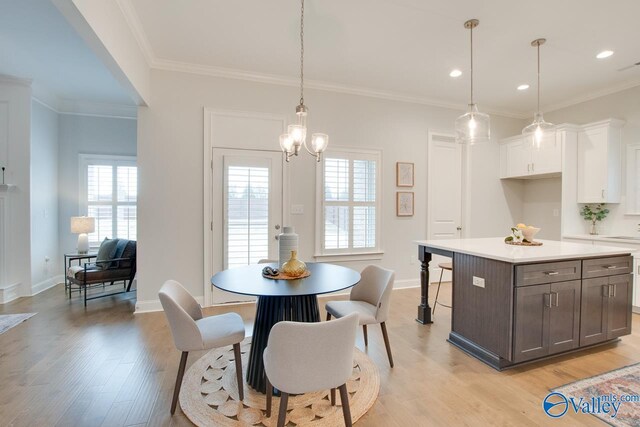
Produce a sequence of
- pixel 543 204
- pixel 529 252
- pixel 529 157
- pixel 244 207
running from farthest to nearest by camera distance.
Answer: pixel 543 204, pixel 529 157, pixel 244 207, pixel 529 252

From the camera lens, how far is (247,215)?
3.99 metres

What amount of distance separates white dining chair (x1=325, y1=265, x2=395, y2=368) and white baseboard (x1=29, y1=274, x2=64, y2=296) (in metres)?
4.42

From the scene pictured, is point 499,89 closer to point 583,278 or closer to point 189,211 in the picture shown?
point 583,278

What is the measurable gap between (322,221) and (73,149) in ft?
14.1

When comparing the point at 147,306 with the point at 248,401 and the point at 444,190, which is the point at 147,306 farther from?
the point at 444,190

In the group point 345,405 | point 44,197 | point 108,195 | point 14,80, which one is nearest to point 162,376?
point 345,405

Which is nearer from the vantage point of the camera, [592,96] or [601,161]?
[601,161]

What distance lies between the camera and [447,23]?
116 inches

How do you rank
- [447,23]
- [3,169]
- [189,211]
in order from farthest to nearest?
[3,169], [189,211], [447,23]

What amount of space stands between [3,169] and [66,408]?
12.7 feet

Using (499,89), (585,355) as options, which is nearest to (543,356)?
(585,355)

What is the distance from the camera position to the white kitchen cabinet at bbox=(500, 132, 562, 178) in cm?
457

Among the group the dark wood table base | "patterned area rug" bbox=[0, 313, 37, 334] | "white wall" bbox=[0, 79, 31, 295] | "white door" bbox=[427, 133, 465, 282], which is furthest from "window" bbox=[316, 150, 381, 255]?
"white wall" bbox=[0, 79, 31, 295]

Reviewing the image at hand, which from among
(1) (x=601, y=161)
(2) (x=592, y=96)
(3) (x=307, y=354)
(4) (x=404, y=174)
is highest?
(2) (x=592, y=96)
